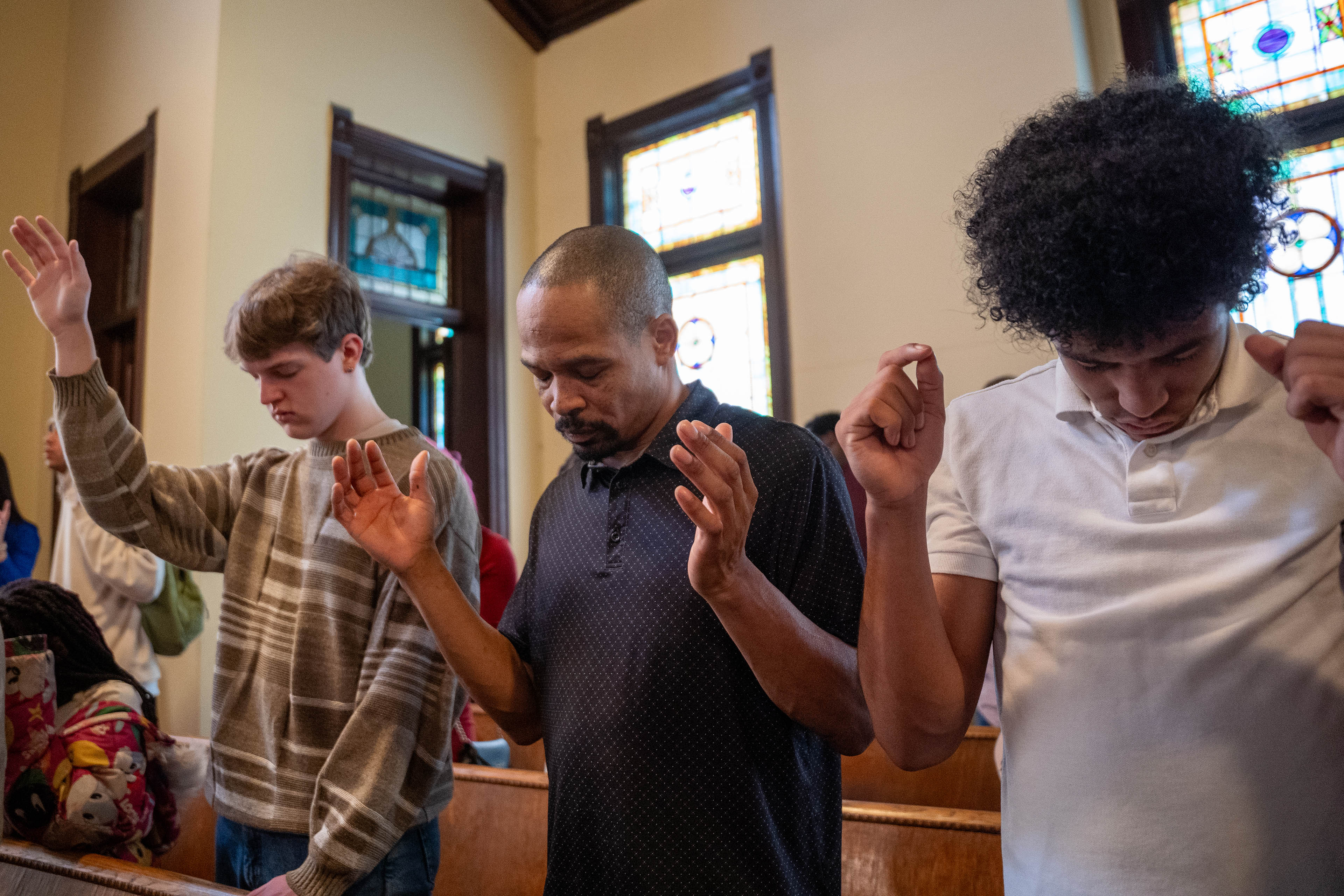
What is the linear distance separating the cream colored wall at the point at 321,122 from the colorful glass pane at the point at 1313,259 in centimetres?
318

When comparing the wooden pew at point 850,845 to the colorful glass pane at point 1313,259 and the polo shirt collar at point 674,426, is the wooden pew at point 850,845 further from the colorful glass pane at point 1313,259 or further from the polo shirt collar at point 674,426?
the colorful glass pane at point 1313,259

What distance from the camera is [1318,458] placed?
875 mm

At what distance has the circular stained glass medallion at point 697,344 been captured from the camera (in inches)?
181

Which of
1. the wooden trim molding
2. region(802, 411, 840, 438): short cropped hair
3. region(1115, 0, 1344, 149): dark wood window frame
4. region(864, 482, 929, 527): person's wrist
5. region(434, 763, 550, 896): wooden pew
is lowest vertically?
region(434, 763, 550, 896): wooden pew

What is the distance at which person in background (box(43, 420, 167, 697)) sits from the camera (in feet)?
9.25

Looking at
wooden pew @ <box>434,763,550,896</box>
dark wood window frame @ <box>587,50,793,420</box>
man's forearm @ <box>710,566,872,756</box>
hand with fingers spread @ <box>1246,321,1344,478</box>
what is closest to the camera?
hand with fingers spread @ <box>1246,321,1344,478</box>

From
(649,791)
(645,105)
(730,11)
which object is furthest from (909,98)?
(649,791)

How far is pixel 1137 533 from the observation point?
91cm

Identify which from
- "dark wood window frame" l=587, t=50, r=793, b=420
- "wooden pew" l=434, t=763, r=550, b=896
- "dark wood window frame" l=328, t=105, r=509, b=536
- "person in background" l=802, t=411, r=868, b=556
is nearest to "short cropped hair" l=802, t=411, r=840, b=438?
"person in background" l=802, t=411, r=868, b=556

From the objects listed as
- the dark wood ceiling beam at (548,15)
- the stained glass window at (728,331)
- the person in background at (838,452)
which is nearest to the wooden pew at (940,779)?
the person in background at (838,452)

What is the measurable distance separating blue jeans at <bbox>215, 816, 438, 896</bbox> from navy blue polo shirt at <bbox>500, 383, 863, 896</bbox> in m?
0.28

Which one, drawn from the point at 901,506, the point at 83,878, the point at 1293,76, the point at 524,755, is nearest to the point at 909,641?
the point at 901,506

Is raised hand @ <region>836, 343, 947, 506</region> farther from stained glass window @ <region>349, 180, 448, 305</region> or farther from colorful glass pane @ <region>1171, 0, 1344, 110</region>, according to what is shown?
stained glass window @ <region>349, 180, 448, 305</region>

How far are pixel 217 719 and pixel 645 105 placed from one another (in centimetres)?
391
